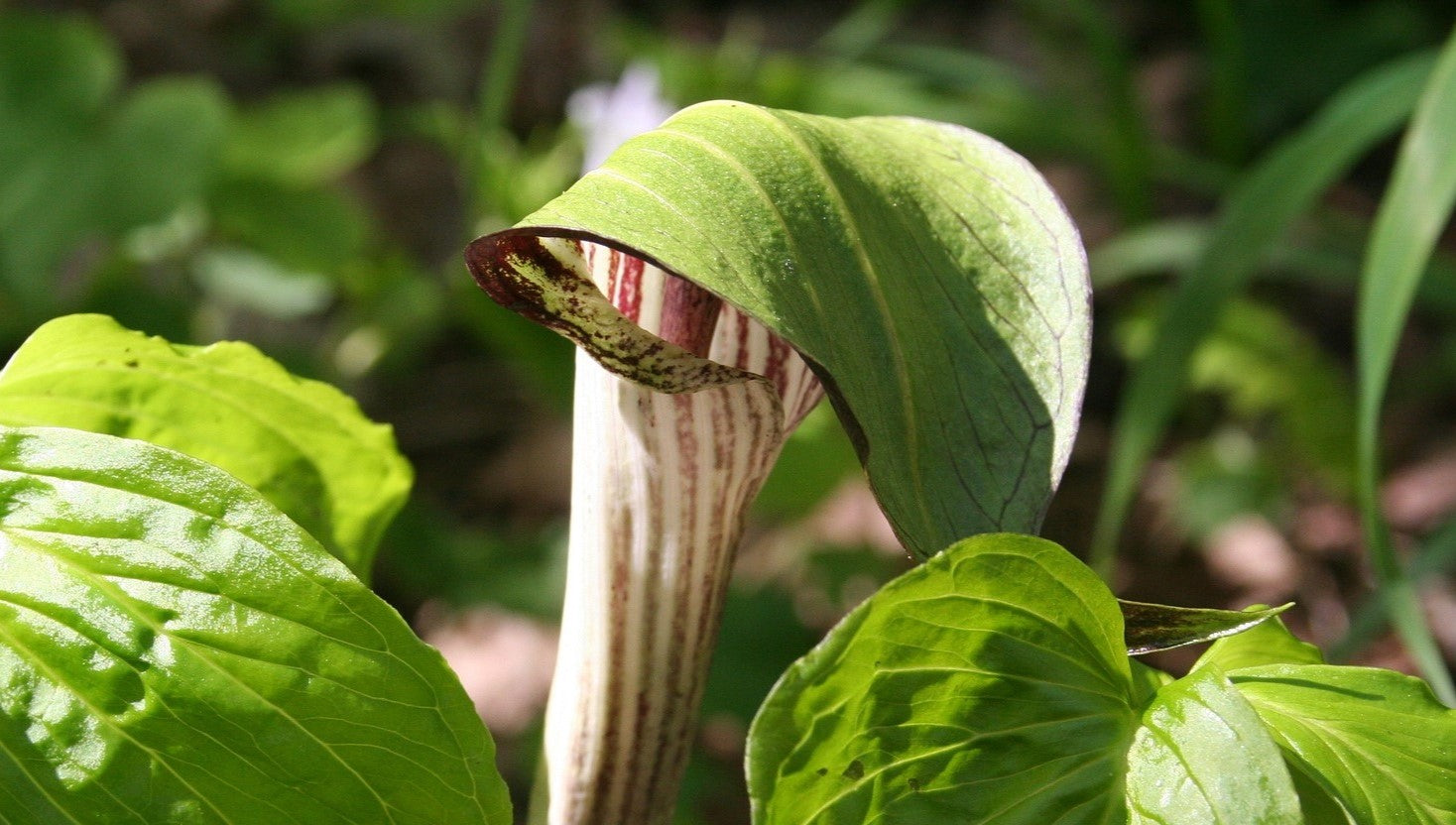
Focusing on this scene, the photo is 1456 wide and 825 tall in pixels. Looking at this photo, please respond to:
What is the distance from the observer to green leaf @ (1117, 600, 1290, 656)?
411 mm

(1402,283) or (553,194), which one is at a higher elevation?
(1402,283)

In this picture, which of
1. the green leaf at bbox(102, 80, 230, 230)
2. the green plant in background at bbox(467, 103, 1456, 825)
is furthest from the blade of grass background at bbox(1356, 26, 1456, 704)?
the green leaf at bbox(102, 80, 230, 230)

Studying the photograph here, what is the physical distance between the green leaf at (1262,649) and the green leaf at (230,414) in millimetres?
357

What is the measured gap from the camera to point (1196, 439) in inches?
90.8

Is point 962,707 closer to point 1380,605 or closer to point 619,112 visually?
point 1380,605

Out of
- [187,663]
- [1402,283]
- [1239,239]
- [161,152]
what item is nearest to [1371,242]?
[1239,239]

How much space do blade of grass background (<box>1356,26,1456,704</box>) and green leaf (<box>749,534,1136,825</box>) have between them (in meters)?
0.46

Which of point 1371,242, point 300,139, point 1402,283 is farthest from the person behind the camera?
point 300,139

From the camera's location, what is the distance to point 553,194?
2.11m

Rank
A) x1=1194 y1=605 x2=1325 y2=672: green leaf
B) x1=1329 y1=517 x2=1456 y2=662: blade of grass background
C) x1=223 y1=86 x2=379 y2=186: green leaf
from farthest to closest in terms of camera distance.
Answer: x1=223 y1=86 x2=379 y2=186: green leaf < x1=1329 y1=517 x2=1456 y2=662: blade of grass background < x1=1194 y1=605 x2=1325 y2=672: green leaf

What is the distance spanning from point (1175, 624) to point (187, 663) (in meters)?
0.31

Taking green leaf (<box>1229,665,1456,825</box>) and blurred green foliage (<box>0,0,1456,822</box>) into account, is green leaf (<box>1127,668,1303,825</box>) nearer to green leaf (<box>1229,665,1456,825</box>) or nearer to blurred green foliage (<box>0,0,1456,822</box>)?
green leaf (<box>1229,665,1456,825</box>)

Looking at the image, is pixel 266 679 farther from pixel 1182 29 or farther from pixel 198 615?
pixel 1182 29

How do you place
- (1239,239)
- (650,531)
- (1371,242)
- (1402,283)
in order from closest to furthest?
(650,531), (1402,283), (1371,242), (1239,239)
